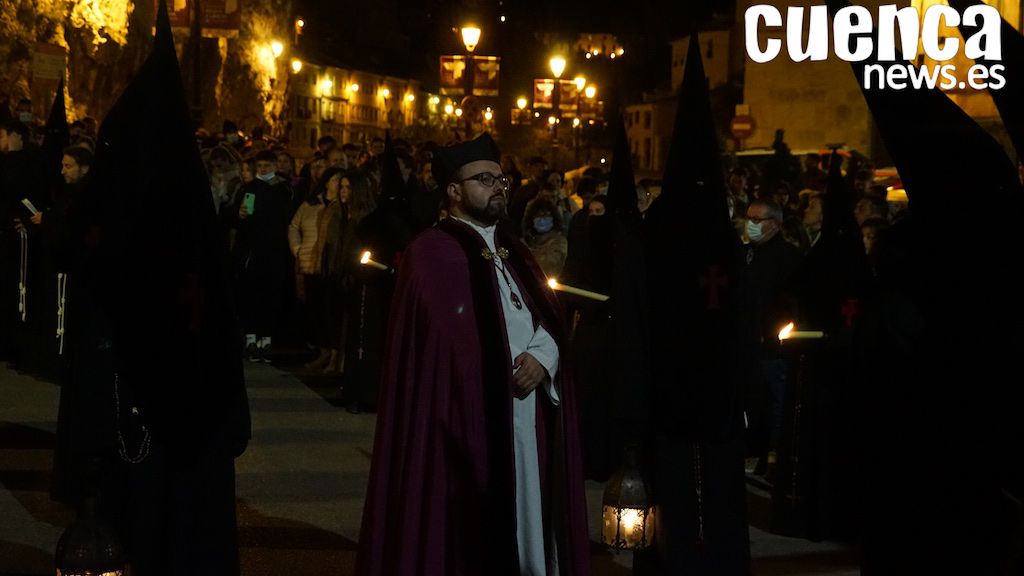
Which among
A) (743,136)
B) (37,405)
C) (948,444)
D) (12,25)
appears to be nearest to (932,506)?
(948,444)

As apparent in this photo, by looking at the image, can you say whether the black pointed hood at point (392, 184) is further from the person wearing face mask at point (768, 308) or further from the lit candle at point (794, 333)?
the lit candle at point (794, 333)

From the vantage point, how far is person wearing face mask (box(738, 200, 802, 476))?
29.7 feet

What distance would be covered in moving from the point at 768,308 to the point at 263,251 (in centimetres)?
770

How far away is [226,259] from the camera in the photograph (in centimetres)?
641

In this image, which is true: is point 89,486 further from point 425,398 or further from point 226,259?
point 425,398

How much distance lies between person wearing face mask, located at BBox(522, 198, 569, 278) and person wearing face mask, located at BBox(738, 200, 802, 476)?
4.71 feet

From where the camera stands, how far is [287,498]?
9531 millimetres

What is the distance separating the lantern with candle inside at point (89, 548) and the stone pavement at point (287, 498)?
162 centimetres

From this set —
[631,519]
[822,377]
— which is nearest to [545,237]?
[822,377]

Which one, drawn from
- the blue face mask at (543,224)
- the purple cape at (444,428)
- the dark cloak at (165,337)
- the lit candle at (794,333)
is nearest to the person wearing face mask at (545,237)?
the blue face mask at (543,224)

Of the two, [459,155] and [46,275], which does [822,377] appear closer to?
[459,155]

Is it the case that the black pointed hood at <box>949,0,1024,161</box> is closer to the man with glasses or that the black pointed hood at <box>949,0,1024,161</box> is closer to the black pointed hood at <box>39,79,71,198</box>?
the man with glasses

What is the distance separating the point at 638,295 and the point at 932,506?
2364 millimetres

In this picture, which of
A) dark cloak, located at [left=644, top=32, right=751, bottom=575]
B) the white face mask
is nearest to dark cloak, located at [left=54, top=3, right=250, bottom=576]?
dark cloak, located at [left=644, top=32, right=751, bottom=575]
